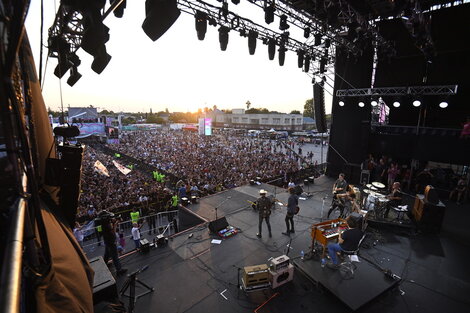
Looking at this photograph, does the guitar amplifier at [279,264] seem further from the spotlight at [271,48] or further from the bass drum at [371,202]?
the spotlight at [271,48]

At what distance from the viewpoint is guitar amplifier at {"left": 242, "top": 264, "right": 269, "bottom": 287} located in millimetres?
4906

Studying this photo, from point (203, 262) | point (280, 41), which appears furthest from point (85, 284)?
point (280, 41)

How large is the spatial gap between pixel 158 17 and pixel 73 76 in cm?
589

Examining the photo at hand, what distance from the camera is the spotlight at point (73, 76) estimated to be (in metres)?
7.62

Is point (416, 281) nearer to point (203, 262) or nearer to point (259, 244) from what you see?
point (259, 244)

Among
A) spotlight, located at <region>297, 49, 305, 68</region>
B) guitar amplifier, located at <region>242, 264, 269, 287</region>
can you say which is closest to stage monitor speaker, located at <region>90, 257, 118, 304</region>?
guitar amplifier, located at <region>242, 264, 269, 287</region>

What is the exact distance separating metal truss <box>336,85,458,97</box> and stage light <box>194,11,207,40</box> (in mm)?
9641

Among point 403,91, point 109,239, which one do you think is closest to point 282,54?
point 403,91

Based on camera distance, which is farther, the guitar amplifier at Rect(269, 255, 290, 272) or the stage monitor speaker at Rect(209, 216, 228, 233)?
the stage monitor speaker at Rect(209, 216, 228, 233)

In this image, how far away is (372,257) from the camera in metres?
6.25

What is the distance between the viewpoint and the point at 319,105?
14609 mm

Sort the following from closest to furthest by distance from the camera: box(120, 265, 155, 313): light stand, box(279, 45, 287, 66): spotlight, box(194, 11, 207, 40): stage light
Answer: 1. box(120, 265, 155, 313): light stand
2. box(194, 11, 207, 40): stage light
3. box(279, 45, 287, 66): spotlight

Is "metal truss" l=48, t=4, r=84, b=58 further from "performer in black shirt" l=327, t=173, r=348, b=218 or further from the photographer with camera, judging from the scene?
"performer in black shirt" l=327, t=173, r=348, b=218

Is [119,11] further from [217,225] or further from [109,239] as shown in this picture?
[217,225]
